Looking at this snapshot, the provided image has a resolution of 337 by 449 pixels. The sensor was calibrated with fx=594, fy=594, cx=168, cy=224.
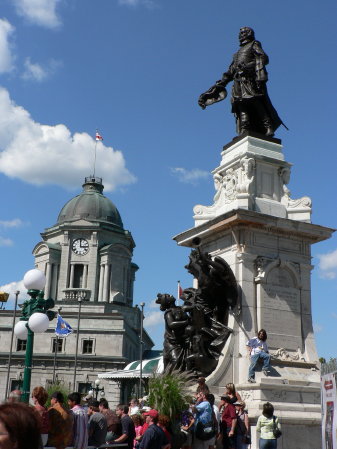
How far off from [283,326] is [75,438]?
6.27 meters

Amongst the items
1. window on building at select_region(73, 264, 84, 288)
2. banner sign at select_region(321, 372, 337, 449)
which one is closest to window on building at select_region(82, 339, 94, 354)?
window on building at select_region(73, 264, 84, 288)

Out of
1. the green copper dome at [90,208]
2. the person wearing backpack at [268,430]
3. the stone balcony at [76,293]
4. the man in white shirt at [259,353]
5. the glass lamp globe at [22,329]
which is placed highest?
the green copper dome at [90,208]

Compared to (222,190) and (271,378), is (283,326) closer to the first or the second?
(271,378)

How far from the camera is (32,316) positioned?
38.8 feet

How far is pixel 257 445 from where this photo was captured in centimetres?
1088

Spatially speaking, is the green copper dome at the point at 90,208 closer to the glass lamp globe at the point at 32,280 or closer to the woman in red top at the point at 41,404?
the glass lamp globe at the point at 32,280

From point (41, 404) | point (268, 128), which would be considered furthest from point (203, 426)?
point (268, 128)

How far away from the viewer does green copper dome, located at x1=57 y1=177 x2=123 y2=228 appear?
265ft

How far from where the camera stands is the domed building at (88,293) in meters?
66.9

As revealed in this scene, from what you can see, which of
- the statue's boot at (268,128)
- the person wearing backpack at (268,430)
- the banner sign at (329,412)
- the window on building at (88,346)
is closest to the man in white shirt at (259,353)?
the person wearing backpack at (268,430)

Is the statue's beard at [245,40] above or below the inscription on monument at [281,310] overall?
above

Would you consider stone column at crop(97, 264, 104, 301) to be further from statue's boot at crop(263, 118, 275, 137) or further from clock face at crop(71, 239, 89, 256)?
statue's boot at crop(263, 118, 275, 137)

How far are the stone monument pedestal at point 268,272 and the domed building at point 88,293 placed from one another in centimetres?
5349

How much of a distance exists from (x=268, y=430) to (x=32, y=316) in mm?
5059
